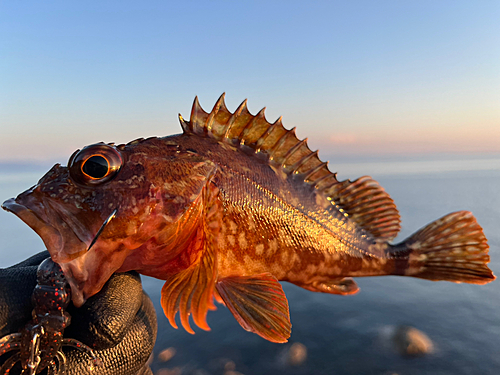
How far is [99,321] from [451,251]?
130 inches

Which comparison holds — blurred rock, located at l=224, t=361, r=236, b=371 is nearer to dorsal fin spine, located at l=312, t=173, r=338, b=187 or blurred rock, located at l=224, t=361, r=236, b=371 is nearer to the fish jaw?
dorsal fin spine, located at l=312, t=173, r=338, b=187

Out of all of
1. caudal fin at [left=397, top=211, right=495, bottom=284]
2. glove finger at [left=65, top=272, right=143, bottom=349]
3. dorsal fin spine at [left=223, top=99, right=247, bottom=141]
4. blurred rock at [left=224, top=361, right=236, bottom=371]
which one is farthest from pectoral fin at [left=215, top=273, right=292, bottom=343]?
blurred rock at [left=224, top=361, right=236, bottom=371]

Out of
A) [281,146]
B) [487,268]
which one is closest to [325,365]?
[487,268]

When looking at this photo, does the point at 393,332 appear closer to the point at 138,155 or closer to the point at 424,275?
the point at 424,275

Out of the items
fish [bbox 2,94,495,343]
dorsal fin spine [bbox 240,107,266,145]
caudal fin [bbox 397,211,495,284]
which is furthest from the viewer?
caudal fin [bbox 397,211,495,284]

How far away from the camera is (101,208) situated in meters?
1.69

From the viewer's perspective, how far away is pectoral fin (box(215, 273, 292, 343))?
1.89 m

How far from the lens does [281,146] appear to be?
2.54 m

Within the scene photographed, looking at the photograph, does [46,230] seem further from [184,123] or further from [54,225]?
[184,123]

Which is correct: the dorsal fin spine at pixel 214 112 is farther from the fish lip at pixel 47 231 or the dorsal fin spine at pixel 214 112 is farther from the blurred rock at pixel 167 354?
the blurred rock at pixel 167 354

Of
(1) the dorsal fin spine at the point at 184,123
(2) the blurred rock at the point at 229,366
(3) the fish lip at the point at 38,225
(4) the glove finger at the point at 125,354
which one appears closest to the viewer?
(3) the fish lip at the point at 38,225

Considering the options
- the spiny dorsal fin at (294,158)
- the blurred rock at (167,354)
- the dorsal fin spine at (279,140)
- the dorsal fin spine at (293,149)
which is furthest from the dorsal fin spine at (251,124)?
the blurred rock at (167,354)

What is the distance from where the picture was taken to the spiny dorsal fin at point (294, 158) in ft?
7.65

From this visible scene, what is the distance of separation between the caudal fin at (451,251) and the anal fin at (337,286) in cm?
59
